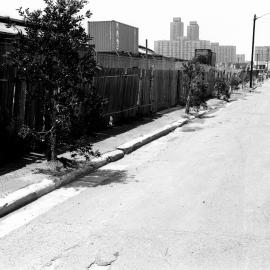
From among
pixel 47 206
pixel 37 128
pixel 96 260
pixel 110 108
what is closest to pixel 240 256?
pixel 96 260

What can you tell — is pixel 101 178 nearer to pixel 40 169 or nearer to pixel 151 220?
pixel 40 169

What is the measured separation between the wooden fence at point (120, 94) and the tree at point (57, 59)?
1.41 ft

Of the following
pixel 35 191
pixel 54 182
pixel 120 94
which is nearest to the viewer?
pixel 35 191

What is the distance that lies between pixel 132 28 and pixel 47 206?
64.9 ft

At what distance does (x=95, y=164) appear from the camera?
9164 millimetres

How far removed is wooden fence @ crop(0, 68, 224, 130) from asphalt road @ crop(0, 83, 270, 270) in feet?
6.56

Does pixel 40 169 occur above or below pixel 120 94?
below

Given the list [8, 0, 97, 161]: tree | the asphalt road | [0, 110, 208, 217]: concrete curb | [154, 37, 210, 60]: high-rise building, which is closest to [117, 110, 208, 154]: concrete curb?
[0, 110, 208, 217]: concrete curb

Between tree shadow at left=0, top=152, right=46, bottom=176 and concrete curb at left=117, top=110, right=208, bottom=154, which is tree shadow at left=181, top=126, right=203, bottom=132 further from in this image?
tree shadow at left=0, top=152, right=46, bottom=176

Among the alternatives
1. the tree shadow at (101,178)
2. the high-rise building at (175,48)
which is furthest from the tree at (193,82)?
the high-rise building at (175,48)

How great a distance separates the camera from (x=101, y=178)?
841 cm

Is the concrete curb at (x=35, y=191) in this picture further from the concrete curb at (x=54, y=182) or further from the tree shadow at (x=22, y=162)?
the tree shadow at (x=22, y=162)

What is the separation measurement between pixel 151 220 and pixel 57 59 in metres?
3.65

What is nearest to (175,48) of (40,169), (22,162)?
(22,162)
